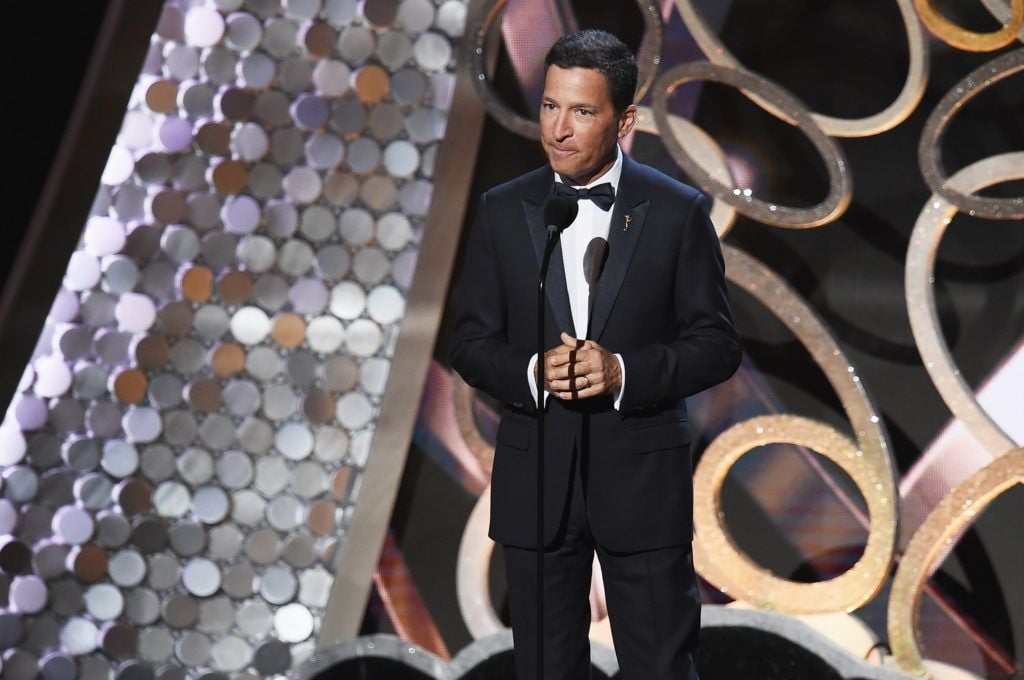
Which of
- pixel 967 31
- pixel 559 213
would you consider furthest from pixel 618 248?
pixel 967 31

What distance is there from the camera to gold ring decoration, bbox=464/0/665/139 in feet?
8.95

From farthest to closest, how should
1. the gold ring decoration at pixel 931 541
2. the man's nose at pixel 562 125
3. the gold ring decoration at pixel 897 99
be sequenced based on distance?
the gold ring decoration at pixel 897 99, the gold ring decoration at pixel 931 541, the man's nose at pixel 562 125

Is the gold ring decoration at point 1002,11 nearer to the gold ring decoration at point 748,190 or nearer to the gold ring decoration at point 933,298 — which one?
the gold ring decoration at point 933,298

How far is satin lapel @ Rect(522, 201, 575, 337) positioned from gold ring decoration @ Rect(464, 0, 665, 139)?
99cm

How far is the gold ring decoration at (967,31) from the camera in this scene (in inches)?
100

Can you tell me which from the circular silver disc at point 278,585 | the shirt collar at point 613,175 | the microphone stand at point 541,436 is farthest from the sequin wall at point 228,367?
the microphone stand at point 541,436

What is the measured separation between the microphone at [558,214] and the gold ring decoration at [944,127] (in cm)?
127

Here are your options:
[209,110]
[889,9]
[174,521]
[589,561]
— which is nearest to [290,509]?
[174,521]

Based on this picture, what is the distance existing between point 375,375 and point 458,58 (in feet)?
2.49

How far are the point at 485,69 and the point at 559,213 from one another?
1.34 metres

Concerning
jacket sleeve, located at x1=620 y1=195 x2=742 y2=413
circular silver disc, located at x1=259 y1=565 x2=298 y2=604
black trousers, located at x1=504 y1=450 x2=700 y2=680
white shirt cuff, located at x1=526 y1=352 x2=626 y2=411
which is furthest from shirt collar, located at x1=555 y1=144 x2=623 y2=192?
circular silver disc, located at x1=259 y1=565 x2=298 y2=604

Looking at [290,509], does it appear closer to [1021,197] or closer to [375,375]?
[375,375]

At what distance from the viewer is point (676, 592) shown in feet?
5.48

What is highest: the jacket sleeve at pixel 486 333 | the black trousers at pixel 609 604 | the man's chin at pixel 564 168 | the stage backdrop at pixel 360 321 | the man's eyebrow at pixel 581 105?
the man's eyebrow at pixel 581 105
